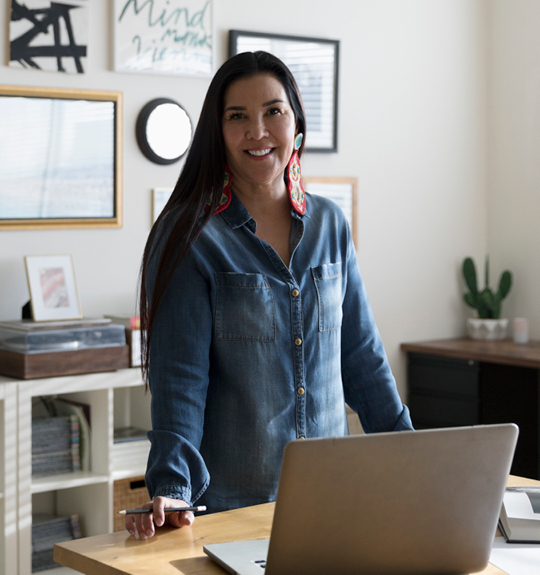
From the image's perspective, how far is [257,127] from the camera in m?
1.70

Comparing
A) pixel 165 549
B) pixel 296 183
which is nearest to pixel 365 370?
pixel 296 183

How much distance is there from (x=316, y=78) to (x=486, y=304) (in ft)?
4.50

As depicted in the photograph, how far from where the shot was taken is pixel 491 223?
14.2 ft

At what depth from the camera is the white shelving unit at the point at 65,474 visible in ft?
8.79

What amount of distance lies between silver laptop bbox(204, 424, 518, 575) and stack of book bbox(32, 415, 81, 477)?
1.79 metres

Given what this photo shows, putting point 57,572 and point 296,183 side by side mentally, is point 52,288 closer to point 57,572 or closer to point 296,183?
point 57,572

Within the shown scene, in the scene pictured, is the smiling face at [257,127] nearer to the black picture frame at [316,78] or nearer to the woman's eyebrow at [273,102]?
the woman's eyebrow at [273,102]

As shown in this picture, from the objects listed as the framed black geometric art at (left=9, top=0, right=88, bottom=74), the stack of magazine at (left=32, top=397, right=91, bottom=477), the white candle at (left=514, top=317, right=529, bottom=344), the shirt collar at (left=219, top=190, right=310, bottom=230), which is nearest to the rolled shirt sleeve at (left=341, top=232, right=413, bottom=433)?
the shirt collar at (left=219, top=190, right=310, bottom=230)

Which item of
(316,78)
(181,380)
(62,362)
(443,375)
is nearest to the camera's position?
(181,380)

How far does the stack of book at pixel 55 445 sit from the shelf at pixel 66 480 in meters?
0.03

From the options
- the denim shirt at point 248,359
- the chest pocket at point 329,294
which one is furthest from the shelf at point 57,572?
the chest pocket at point 329,294

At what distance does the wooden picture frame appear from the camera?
9.73 ft

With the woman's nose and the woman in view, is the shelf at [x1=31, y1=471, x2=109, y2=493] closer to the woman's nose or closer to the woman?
the woman

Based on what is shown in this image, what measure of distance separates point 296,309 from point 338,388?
202mm
